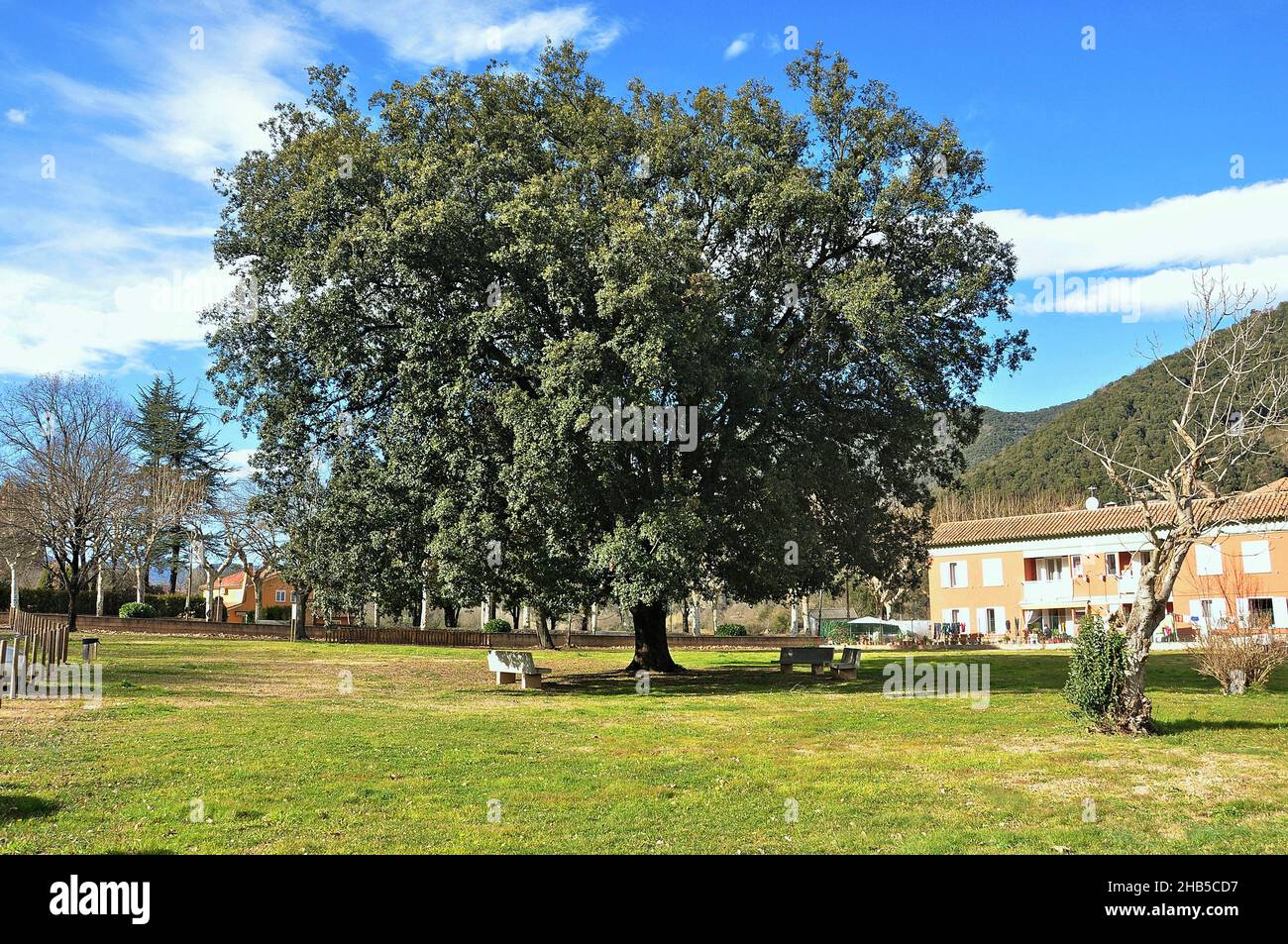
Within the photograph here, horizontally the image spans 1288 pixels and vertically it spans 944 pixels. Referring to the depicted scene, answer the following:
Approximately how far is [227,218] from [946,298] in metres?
18.8

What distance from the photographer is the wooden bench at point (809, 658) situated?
88.5 feet

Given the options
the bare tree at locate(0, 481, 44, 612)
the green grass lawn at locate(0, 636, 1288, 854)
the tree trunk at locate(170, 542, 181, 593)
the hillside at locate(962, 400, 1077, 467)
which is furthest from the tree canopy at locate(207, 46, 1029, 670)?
the hillside at locate(962, 400, 1077, 467)

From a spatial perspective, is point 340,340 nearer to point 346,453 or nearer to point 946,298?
point 346,453

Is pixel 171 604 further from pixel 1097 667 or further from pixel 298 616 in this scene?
pixel 1097 667

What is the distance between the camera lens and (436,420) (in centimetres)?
2342

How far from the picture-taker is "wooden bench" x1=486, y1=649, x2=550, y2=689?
23938 millimetres

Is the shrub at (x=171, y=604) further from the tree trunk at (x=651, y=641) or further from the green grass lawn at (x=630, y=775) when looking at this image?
the green grass lawn at (x=630, y=775)

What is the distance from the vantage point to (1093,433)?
5925cm

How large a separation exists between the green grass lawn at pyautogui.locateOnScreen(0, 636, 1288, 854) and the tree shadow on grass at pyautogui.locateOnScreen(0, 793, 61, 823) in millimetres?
38

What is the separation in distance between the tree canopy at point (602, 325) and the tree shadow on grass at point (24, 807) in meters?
13.0

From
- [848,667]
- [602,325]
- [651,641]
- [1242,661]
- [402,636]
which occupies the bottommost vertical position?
[402,636]

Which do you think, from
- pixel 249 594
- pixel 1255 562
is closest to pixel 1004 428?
pixel 1255 562

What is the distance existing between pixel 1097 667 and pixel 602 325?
1304cm
